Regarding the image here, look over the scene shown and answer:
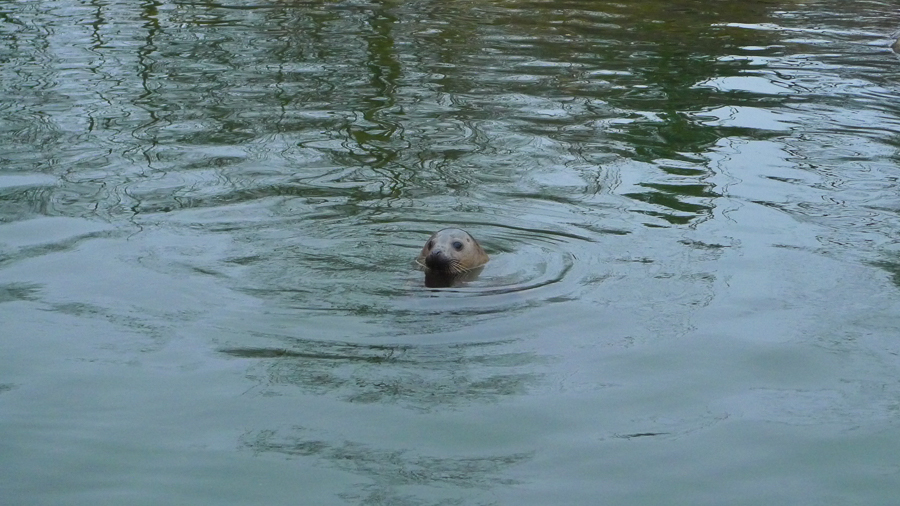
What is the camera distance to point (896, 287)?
27.0ft

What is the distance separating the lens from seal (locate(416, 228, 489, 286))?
8.30 metres

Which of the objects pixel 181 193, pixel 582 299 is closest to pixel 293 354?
pixel 582 299

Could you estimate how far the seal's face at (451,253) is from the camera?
8305 millimetres

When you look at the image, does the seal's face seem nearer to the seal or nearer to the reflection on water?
the seal

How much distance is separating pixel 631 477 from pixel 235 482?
1.87 metres

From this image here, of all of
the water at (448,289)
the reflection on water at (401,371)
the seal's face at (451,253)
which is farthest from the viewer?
the seal's face at (451,253)

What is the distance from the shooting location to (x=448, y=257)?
8.30 m

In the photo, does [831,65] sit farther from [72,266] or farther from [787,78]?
A: [72,266]

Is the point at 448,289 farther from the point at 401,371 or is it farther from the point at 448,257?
the point at 401,371

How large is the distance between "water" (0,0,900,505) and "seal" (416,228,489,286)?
15 cm

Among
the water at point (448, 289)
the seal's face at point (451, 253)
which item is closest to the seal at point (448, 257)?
the seal's face at point (451, 253)

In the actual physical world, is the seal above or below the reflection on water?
above

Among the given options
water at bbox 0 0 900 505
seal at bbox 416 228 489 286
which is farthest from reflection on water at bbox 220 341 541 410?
seal at bbox 416 228 489 286

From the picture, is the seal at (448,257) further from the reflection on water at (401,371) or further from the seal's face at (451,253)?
the reflection on water at (401,371)
